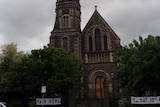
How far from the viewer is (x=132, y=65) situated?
27547 millimetres

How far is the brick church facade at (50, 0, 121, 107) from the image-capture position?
43625mm

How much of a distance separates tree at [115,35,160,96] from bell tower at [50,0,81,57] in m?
17.1

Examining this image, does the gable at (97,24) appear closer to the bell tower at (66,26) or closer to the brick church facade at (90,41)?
the brick church facade at (90,41)

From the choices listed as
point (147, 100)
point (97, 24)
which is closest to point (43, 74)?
point (147, 100)

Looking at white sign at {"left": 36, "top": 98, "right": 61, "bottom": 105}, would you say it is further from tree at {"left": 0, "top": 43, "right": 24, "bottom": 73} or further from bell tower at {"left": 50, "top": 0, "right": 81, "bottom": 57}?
tree at {"left": 0, "top": 43, "right": 24, "bottom": 73}

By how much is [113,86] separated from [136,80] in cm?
1681

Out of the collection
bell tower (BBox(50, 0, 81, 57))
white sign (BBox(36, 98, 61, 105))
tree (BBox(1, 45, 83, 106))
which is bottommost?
white sign (BBox(36, 98, 61, 105))

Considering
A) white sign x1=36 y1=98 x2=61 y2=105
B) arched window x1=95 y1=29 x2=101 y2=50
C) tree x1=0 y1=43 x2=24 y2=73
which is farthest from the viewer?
tree x1=0 y1=43 x2=24 y2=73

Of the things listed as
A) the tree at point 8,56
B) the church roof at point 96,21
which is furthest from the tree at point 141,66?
the tree at point 8,56

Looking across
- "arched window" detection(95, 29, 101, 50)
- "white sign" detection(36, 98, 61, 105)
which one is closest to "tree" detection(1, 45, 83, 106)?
"white sign" detection(36, 98, 61, 105)

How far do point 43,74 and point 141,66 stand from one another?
1065cm

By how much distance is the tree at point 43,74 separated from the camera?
28.7 metres

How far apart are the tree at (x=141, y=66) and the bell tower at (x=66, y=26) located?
17138 mm

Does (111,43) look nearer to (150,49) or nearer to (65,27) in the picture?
(65,27)
